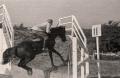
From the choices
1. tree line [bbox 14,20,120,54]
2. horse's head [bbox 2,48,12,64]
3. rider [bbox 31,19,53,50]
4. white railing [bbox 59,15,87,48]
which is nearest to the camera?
horse's head [bbox 2,48,12,64]

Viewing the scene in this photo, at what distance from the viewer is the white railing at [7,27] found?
436 inches

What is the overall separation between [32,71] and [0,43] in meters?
1.31

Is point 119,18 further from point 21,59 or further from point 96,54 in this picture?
point 21,59

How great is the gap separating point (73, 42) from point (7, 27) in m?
2.16

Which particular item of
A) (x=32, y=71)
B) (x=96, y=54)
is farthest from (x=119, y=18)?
(x=32, y=71)

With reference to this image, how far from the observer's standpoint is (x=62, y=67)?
38.2 ft

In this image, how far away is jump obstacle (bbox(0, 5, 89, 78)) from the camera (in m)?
11.1

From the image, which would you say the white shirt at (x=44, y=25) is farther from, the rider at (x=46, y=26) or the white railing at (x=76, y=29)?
the white railing at (x=76, y=29)

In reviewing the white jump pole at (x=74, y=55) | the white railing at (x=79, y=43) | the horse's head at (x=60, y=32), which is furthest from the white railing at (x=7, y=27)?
the white jump pole at (x=74, y=55)

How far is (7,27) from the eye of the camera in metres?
11.3

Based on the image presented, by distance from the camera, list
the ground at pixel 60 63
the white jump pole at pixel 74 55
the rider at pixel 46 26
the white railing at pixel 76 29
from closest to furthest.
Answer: the ground at pixel 60 63, the rider at pixel 46 26, the white jump pole at pixel 74 55, the white railing at pixel 76 29

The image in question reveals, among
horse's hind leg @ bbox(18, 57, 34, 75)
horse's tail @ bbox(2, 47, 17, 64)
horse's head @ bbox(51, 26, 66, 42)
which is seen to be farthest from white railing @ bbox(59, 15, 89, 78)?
horse's tail @ bbox(2, 47, 17, 64)

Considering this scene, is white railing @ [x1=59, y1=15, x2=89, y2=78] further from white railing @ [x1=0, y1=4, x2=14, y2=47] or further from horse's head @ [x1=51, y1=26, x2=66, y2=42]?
white railing @ [x1=0, y1=4, x2=14, y2=47]

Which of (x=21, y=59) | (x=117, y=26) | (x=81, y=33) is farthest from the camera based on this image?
(x=117, y=26)
